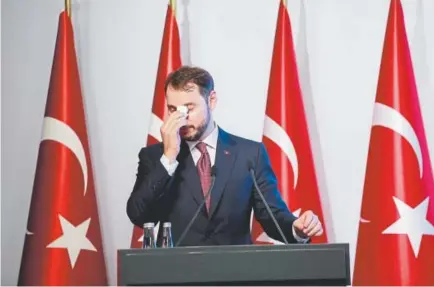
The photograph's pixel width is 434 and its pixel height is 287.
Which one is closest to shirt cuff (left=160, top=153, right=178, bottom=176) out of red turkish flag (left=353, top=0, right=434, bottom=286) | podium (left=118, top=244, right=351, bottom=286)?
podium (left=118, top=244, right=351, bottom=286)

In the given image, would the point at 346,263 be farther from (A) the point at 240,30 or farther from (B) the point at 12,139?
(B) the point at 12,139

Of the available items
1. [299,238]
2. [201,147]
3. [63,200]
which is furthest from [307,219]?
[63,200]

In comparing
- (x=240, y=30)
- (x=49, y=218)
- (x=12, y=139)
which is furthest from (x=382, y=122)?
(x=12, y=139)

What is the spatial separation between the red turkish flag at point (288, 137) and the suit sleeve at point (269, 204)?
1.12 meters

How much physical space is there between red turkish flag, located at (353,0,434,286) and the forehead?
4.77 ft

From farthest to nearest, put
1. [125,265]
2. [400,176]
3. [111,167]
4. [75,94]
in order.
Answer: [111,167] < [75,94] < [400,176] < [125,265]

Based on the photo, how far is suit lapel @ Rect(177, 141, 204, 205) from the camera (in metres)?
2.75

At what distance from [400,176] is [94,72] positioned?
6.16 feet

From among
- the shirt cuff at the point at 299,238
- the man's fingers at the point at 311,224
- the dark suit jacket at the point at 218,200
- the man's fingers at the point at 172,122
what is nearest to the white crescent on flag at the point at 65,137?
the dark suit jacket at the point at 218,200

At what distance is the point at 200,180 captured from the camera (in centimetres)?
279

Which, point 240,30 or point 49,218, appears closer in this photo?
point 49,218

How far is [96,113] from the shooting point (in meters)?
4.53

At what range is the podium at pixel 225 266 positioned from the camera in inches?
72.7

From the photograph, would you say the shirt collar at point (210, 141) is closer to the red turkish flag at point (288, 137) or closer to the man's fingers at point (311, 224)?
the man's fingers at point (311, 224)
